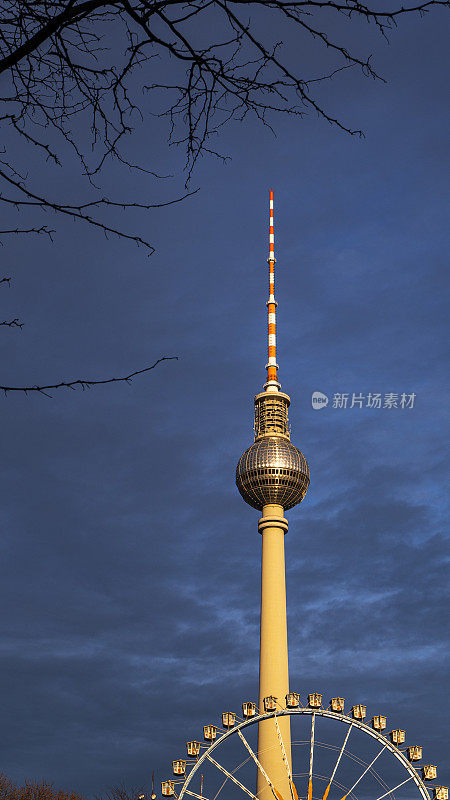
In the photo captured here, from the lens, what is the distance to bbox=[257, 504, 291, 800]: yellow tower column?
265 feet

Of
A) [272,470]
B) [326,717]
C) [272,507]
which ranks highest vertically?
[272,470]

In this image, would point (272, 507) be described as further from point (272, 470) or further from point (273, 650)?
point (273, 650)

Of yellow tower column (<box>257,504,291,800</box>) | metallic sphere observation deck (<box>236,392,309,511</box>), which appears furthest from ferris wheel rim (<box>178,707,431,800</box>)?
metallic sphere observation deck (<box>236,392,309,511</box>)

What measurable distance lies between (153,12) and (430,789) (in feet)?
165

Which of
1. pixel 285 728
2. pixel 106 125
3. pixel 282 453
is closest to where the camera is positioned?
pixel 106 125

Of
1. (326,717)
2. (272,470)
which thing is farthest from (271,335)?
(326,717)

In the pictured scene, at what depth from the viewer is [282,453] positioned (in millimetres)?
96250

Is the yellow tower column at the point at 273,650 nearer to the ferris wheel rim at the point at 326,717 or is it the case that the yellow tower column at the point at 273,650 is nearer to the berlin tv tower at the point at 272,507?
the berlin tv tower at the point at 272,507

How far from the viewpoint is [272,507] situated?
9525cm

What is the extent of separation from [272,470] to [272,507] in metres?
3.86

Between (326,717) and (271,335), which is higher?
(271,335)

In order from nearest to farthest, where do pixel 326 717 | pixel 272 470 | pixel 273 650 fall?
1. pixel 326 717
2. pixel 273 650
3. pixel 272 470

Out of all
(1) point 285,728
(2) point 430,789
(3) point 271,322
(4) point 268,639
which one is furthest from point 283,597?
(2) point 430,789

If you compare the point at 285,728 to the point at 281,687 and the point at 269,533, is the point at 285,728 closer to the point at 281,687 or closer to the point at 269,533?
the point at 281,687
